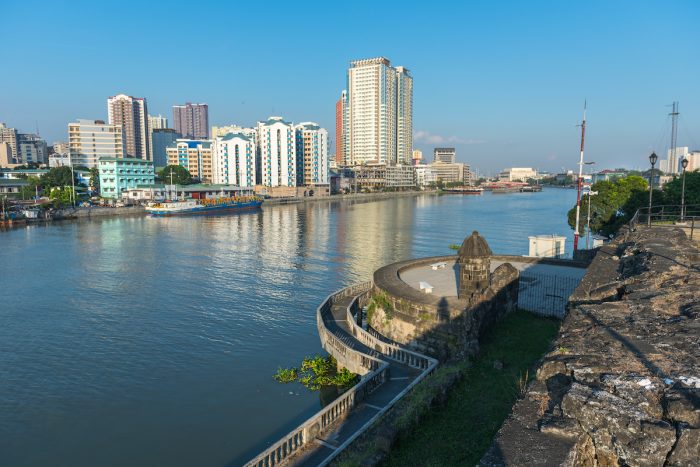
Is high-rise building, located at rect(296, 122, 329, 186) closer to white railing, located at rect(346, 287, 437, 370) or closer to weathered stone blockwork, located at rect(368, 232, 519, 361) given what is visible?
white railing, located at rect(346, 287, 437, 370)

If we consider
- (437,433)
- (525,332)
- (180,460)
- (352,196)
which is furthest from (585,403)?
(352,196)

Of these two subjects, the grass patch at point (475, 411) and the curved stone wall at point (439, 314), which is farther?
the curved stone wall at point (439, 314)

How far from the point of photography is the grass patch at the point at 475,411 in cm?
948

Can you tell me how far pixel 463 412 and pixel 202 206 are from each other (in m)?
96.6

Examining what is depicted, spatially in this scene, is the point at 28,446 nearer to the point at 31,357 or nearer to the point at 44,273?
the point at 31,357

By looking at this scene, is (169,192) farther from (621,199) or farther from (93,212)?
(621,199)

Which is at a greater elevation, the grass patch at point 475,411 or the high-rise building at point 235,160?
the high-rise building at point 235,160

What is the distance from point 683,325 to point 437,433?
5.69 metres

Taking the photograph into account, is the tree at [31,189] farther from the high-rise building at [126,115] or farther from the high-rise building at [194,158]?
the high-rise building at [126,115]

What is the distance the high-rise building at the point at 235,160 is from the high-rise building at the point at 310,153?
1654 cm

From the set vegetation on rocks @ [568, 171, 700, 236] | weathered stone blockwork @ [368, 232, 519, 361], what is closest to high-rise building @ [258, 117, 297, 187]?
vegetation on rocks @ [568, 171, 700, 236]

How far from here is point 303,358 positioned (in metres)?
21.5

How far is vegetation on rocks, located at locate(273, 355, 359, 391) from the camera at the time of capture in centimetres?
1806

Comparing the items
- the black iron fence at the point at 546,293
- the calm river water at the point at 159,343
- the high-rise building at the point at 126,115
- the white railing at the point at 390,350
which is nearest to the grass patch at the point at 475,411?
the white railing at the point at 390,350
